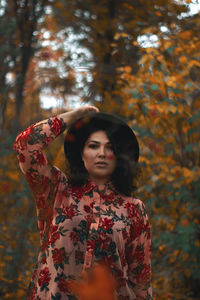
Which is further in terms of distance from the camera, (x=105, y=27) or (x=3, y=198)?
(x=105, y=27)

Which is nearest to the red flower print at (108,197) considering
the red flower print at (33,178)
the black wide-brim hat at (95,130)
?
the black wide-brim hat at (95,130)

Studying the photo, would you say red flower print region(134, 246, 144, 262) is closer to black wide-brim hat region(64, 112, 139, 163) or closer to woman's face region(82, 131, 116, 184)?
woman's face region(82, 131, 116, 184)

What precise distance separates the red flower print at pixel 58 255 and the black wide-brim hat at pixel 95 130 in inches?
18.5

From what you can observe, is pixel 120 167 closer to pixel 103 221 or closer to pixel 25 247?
pixel 103 221

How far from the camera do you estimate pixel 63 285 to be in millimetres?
1347

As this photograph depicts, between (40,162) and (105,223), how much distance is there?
0.40 meters

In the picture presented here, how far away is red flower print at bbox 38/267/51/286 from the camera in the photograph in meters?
1.38

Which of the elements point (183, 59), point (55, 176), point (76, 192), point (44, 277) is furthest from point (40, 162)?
point (183, 59)

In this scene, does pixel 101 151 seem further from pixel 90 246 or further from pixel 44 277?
pixel 44 277

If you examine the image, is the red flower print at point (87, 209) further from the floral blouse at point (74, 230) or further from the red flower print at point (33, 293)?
the red flower print at point (33, 293)

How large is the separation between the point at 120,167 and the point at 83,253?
0.48 metres

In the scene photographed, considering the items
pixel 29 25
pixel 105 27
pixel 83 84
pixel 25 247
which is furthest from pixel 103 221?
pixel 29 25

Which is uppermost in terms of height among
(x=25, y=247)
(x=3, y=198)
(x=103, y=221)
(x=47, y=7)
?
(x=47, y=7)

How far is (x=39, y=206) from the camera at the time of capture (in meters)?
1.52
